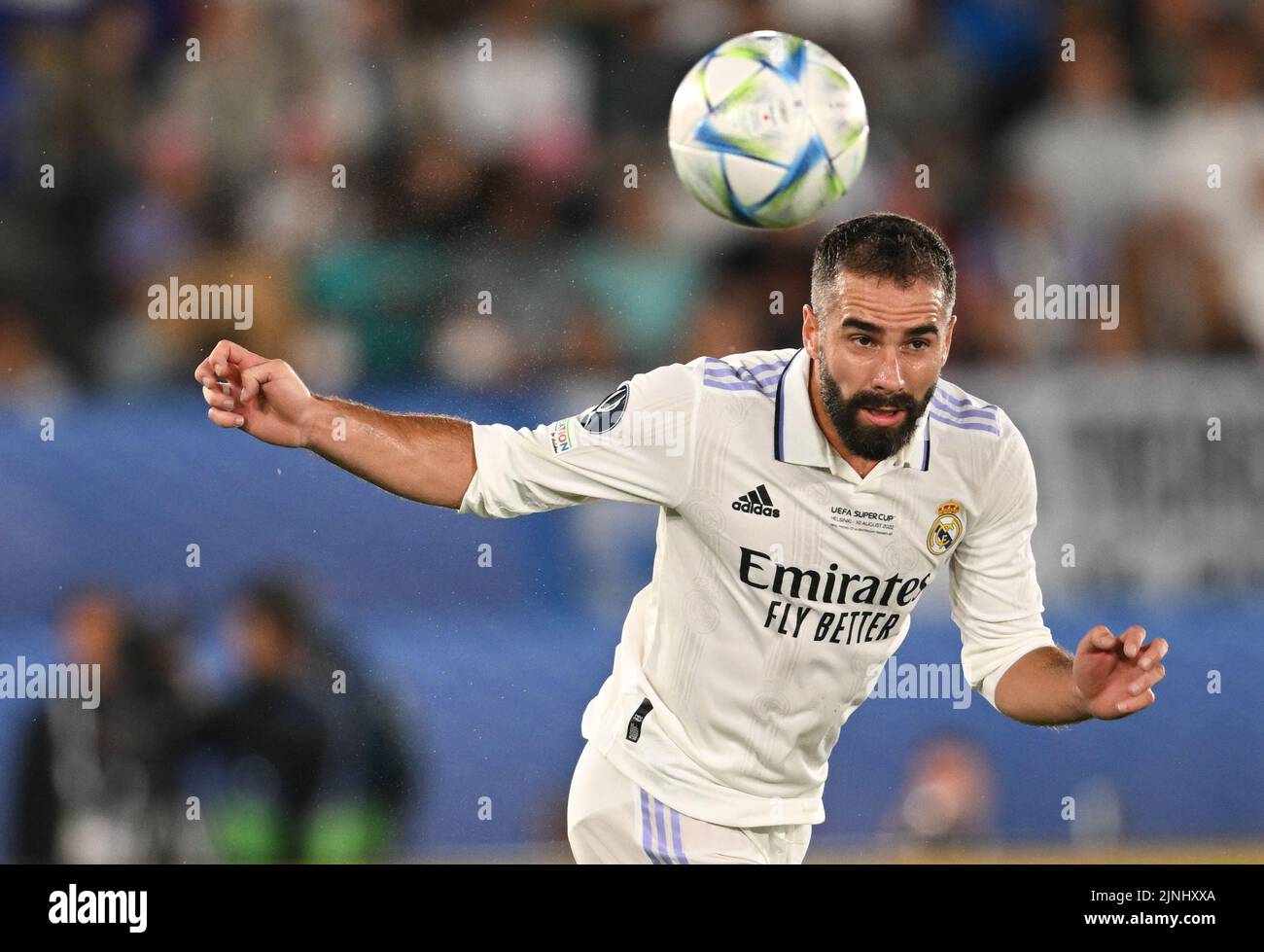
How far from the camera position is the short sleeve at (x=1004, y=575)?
15.0 feet

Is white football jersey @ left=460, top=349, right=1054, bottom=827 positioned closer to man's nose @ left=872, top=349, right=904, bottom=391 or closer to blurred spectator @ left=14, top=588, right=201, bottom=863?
man's nose @ left=872, top=349, right=904, bottom=391

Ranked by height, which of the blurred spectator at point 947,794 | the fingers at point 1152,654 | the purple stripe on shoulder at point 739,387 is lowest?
the blurred spectator at point 947,794

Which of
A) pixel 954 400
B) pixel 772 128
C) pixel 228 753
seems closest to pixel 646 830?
pixel 954 400

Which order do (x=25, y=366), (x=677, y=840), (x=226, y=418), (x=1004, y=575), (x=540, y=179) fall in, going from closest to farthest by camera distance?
1. (x=226, y=418)
2. (x=677, y=840)
3. (x=1004, y=575)
4. (x=25, y=366)
5. (x=540, y=179)

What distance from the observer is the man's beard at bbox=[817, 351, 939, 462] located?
4.29 m

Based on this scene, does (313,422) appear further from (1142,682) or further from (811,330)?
(1142,682)

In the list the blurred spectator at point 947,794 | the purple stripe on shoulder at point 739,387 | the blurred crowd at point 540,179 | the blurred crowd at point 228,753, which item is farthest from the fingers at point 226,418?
the blurred spectator at point 947,794

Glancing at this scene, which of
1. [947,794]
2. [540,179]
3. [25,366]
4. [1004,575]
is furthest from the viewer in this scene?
[540,179]

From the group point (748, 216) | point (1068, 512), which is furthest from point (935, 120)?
point (748, 216)

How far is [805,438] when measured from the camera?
4.44 m

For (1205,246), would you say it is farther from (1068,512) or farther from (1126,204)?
(1068,512)

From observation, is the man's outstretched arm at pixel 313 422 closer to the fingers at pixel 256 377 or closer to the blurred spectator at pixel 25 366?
the fingers at pixel 256 377

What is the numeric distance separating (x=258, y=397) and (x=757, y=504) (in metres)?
1.18

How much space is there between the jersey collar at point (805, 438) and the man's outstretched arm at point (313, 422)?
32.3 inches
